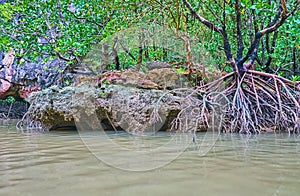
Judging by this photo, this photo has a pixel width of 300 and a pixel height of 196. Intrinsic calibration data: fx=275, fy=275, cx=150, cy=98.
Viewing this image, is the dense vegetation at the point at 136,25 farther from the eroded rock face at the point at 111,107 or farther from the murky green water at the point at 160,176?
the murky green water at the point at 160,176

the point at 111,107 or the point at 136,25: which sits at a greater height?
the point at 136,25

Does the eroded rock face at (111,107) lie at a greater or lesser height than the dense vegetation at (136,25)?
lesser

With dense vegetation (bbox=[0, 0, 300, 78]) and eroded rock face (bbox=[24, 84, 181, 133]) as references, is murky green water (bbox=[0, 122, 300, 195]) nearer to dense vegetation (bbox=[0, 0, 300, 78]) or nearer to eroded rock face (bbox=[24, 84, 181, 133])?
eroded rock face (bbox=[24, 84, 181, 133])

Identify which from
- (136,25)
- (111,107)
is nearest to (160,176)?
(111,107)

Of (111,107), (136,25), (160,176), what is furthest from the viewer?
(136,25)

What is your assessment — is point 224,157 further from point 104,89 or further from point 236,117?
point 104,89

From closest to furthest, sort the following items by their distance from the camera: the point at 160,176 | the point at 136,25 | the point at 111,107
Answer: the point at 160,176
the point at 111,107
the point at 136,25

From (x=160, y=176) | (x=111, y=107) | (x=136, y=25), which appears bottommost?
(x=160, y=176)

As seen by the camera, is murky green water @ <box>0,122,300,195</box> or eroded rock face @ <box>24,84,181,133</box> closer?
murky green water @ <box>0,122,300,195</box>

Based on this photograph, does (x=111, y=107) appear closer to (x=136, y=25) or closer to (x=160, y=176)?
(x=136, y=25)

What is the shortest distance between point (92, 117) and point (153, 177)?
11.5 ft

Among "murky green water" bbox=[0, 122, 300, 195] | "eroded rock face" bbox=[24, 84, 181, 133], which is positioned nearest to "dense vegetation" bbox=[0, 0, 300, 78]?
"eroded rock face" bbox=[24, 84, 181, 133]

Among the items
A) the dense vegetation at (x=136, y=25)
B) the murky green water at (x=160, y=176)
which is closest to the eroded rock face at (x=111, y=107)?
the dense vegetation at (x=136, y=25)

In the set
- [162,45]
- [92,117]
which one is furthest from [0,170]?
[162,45]
